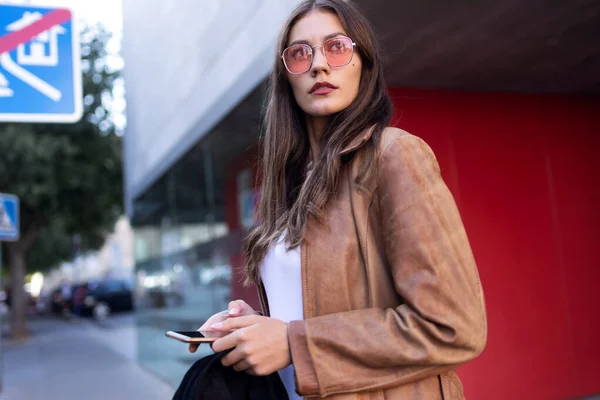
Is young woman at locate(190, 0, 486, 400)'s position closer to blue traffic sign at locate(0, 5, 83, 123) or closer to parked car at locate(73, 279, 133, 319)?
blue traffic sign at locate(0, 5, 83, 123)

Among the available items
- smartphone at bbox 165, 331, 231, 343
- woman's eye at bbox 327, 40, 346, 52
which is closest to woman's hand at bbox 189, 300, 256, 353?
smartphone at bbox 165, 331, 231, 343

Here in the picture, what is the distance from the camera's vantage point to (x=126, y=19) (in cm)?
1068

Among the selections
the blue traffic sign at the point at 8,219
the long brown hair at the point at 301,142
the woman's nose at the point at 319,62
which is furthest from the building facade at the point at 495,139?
the blue traffic sign at the point at 8,219

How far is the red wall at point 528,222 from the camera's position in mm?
4805

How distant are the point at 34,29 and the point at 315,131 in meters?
3.55

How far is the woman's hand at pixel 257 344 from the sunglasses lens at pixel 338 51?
0.61 metres

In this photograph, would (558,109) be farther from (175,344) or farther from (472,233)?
(175,344)

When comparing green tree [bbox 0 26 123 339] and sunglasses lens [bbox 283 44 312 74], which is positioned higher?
green tree [bbox 0 26 123 339]

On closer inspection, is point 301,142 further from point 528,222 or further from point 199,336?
point 528,222

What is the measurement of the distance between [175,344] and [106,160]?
12.2m

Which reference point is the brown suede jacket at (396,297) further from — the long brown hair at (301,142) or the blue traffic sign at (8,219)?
the blue traffic sign at (8,219)

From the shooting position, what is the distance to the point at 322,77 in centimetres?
A: 143

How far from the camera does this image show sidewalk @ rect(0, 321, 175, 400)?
880 centimetres

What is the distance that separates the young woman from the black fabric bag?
0.09 metres
